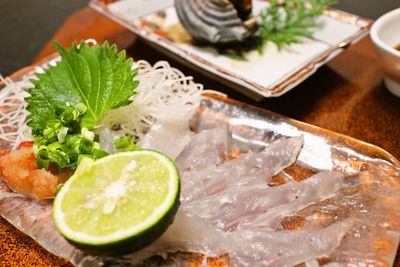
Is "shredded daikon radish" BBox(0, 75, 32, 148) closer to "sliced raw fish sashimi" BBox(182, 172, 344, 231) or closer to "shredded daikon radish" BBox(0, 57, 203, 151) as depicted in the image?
"shredded daikon radish" BBox(0, 57, 203, 151)

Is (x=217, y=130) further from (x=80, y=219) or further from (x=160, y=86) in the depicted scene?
(x=80, y=219)

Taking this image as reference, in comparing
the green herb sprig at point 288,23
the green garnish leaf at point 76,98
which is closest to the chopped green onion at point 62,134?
the green garnish leaf at point 76,98

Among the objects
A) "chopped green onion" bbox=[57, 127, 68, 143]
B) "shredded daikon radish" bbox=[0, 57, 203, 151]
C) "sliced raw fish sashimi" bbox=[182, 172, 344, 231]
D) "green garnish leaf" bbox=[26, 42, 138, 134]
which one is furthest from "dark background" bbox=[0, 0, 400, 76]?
"sliced raw fish sashimi" bbox=[182, 172, 344, 231]

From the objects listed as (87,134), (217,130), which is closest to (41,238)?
(87,134)

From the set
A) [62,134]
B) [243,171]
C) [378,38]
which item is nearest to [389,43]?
[378,38]

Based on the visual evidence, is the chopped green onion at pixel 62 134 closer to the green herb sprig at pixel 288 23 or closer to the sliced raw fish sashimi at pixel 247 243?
the sliced raw fish sashimi at pixel 247 243

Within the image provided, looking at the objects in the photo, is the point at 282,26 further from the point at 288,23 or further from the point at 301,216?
the point at 301,216
